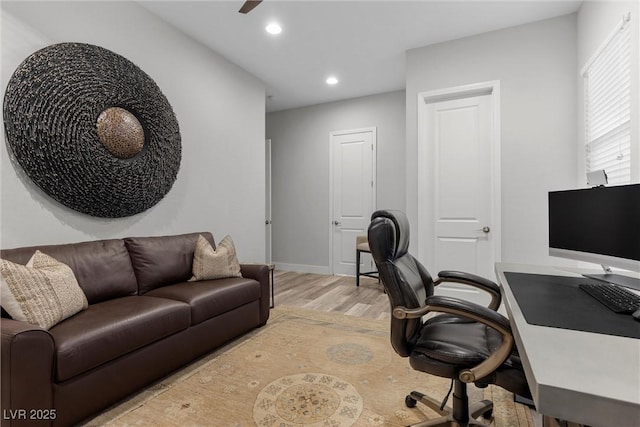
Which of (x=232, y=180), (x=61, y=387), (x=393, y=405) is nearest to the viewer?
(x=61, y=387)

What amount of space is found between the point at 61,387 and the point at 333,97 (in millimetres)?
→ 4805

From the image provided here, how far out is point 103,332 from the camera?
168 cm

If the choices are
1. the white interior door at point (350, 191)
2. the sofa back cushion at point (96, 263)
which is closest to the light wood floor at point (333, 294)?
the white interior door at point (350, 191)

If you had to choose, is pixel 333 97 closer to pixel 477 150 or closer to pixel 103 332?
pixel 477 150

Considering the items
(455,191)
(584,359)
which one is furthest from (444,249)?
(584,359)

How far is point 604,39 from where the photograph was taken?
229cm

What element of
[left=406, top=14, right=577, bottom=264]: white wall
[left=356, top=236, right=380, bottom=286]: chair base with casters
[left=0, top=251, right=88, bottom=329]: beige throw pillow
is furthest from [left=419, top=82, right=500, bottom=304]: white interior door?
[left=0, top=251, right=88, bottom=329]: beige throw pillow

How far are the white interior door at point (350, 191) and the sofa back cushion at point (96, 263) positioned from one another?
344cm

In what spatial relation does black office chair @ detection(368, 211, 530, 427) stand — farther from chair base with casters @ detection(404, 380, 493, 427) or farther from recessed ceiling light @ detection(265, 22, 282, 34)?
recessed ceiling light @ detection(265, 22, 282, 34)

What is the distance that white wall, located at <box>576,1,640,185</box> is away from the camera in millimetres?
1872

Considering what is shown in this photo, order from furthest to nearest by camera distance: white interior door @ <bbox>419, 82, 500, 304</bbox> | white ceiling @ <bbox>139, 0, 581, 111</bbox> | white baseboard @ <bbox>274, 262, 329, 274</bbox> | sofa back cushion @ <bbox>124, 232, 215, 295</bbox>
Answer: white baseboard @ <bbox>274, 262, 329, 274</bbox> < white interior door @ <bbox>419, 82, 500, 304</bbox> < white ceiling @ <bbox>139, 0, 581, 111</bbox> < sofa back cushion @ <bbox>124, 232, 215, 295</bbox>

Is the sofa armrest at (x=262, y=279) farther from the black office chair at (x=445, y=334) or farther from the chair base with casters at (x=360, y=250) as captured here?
the chair base with casters at (x=360, y=250)

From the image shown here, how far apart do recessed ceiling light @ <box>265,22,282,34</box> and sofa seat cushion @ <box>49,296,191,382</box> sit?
2.65 metres

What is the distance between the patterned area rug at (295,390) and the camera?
167 cm
